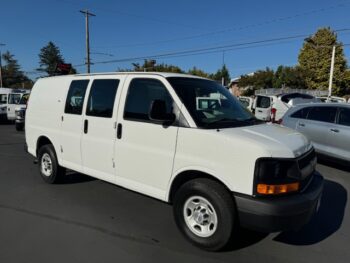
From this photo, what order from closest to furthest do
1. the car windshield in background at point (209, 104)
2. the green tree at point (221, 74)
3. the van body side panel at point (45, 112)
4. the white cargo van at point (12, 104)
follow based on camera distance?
the car windshield in background at point (209, 104)
the van body side panel at point (45, 112)
the white cargo van at point (12, 104)
the green tree at point (221, 74)

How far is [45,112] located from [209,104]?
334cm

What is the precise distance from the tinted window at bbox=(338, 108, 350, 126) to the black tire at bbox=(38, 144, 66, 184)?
247 inches

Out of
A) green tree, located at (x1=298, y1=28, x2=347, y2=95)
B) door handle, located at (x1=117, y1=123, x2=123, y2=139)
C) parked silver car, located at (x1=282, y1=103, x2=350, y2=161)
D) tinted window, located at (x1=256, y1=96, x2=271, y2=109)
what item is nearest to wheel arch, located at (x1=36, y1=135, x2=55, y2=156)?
door handle, located at (x1=117, y1=123, x2=123, y2=139)

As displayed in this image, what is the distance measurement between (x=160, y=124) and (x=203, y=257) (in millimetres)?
1622

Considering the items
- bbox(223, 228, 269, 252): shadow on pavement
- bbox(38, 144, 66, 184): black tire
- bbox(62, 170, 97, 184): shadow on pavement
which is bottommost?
bbox(62, 170, 97, 184): shadow on pavement

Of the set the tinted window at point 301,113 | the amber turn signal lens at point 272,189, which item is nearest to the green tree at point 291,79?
the tinted window at point 301,113

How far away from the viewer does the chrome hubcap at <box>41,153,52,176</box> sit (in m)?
6.16

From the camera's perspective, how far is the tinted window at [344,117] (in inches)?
300

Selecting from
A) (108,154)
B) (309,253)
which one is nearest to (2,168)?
(108,154)

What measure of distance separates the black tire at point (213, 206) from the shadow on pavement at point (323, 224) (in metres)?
0.94

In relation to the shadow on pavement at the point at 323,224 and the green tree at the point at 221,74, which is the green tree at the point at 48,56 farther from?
the shadow on pavement at the point at 323,224

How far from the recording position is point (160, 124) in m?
4.07

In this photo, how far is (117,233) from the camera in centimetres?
414

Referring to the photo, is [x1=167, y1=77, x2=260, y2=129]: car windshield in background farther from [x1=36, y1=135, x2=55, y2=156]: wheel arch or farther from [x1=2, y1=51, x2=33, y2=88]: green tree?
[x1=2, y1=51, x2=33, y2=88]: green tree
